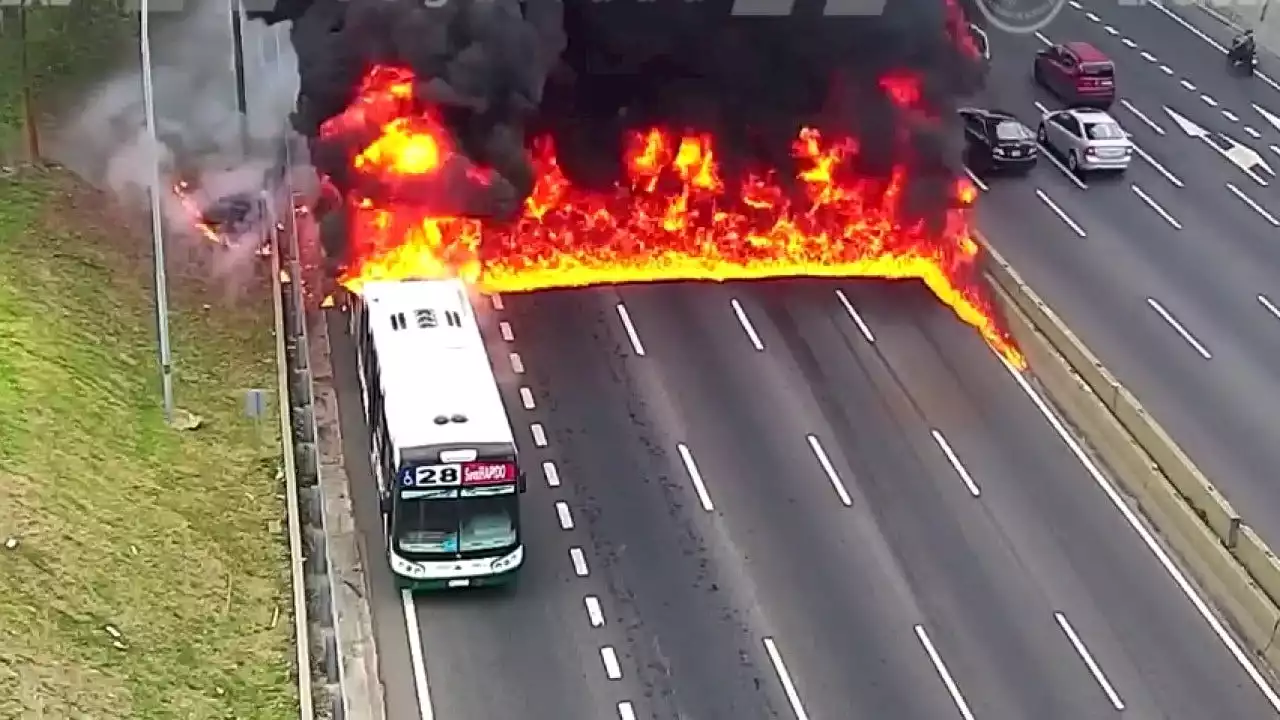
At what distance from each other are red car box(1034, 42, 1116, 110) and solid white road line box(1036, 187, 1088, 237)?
5.29 metres

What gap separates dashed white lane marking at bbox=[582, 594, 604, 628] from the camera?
2481 centimetres

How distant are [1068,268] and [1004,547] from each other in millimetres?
10149

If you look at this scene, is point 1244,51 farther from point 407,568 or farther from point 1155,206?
point 407,568

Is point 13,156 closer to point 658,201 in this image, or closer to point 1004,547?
point 658,201

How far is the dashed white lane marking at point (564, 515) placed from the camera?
1053 inches

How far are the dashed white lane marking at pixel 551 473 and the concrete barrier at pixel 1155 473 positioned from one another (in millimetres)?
8908

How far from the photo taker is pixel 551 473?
27891 mm

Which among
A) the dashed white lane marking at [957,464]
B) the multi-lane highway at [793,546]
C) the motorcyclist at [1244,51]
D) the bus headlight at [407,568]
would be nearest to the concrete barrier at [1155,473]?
the multi-lane highway at [793,546]

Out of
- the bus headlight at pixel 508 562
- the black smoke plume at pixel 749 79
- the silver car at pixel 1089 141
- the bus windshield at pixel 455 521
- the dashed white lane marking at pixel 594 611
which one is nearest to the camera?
the bus windshield at pixel 455 521

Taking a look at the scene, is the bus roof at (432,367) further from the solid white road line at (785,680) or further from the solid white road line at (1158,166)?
the solid white road line at (1158,166)

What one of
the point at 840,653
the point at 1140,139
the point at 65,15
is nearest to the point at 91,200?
the point at 65,15

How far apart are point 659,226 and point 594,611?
40.3 ft

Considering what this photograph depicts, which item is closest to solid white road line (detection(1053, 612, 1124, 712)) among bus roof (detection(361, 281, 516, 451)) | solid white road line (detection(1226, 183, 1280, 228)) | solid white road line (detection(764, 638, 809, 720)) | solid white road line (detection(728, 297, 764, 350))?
solid white road line (detection(764, 638, 809, 720))

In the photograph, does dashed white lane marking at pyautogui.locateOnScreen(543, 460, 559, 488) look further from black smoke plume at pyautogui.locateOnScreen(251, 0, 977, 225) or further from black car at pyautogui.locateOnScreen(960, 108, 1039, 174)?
black car at pyautogui.locateOnScreen(960, 108, 1039, 174)
